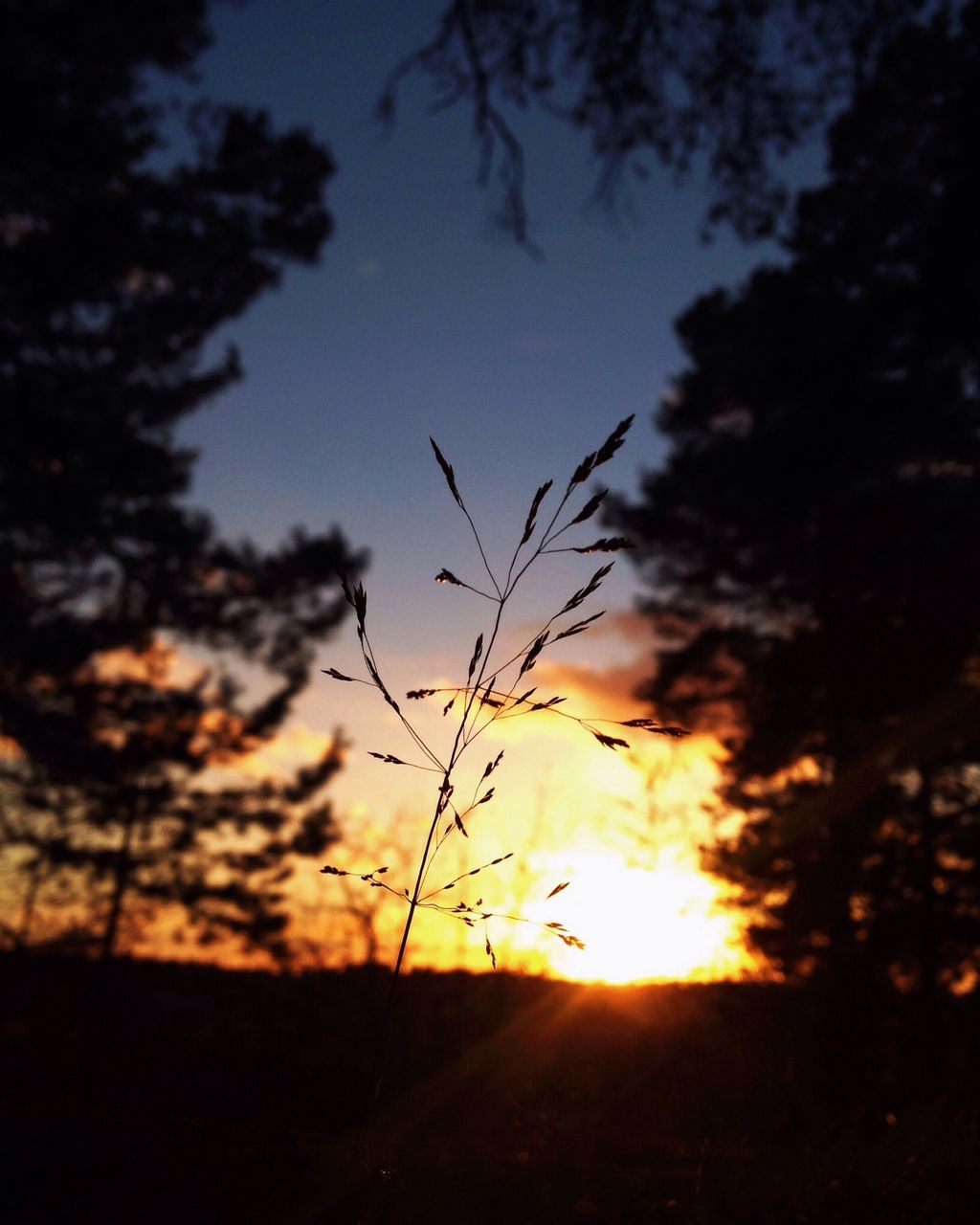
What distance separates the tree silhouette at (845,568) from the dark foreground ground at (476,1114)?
6.46 metres

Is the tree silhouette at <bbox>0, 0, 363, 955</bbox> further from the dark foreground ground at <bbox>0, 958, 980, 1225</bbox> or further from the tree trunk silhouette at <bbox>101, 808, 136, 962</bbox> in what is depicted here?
the dark foreground ground at <bbox>0, 958, 980, 1225</bbox>

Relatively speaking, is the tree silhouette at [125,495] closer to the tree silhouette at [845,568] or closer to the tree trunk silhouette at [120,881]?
the tree trunk silhouette at [120,881]

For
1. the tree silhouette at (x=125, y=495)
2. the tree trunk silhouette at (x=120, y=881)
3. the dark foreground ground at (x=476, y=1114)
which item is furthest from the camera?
the tree trunk silhouette at (x=120, y=881)

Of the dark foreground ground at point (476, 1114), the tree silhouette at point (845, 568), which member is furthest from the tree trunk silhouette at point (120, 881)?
the dark foreground ground at point (476, 1114)

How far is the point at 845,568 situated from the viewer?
38.2 feet

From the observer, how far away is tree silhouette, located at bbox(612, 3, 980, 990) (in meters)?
10.8

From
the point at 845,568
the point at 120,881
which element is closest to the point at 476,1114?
the point at 845,568

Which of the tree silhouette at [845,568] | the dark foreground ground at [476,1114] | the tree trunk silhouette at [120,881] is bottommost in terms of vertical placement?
the dark foreground ground at [476,1114]

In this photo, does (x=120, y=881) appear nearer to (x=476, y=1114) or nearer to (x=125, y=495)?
(x=125, y=495)

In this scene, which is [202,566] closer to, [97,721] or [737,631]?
[97,721]

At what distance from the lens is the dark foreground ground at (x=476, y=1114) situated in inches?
72.1

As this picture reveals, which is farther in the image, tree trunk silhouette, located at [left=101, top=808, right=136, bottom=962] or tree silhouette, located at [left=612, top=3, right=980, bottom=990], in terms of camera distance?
tree trunk silhouette, located at [left=101, top=808, right=136, bottom=962]

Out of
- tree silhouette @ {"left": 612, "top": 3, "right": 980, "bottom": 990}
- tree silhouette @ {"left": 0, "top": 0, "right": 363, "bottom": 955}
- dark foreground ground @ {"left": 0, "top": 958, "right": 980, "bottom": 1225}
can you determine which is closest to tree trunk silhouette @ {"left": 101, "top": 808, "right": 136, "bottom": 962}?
tree silhouette @ {"left": 0, "top": 0, "right": 363, "bottom": 955}

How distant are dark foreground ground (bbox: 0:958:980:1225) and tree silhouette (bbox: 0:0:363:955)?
807 centimetres
